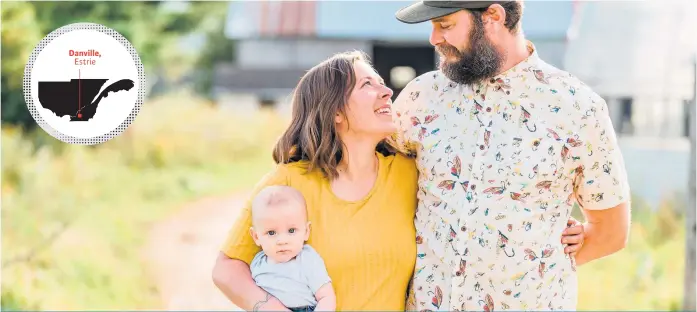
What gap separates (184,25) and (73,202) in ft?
24.5

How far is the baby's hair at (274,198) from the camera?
3023 millimetres

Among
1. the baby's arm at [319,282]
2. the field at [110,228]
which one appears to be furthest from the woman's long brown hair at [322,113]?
the field at [110,228]

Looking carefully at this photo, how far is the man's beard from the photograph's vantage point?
10.3ft

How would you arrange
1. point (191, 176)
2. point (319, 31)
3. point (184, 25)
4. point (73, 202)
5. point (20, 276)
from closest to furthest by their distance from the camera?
point (20, 276), point (73, 202), point (191, 176), point (184, 25), point (319, 31)

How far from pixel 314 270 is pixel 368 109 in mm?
597

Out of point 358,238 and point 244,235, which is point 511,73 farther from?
point 244,235

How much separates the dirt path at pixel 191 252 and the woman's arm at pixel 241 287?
11.3 ft

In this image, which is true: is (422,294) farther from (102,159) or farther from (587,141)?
(102,159)

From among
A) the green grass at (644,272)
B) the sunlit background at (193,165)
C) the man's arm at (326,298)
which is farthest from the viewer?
the sunlit background at (193,165)

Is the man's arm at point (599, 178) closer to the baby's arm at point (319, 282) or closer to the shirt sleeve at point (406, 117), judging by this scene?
the shirt sleeve at point (406, 117)

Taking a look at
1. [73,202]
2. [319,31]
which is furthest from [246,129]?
[73,202]

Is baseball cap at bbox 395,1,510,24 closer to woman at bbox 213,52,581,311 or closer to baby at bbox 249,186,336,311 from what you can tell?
woman at bbox 213,52,581,311

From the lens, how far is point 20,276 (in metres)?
6.11

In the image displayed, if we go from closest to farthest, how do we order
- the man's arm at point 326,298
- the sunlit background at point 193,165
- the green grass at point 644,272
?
the man's arm at point 326,298, the green grass at point 644,272, the sunlit background at point 193,165
